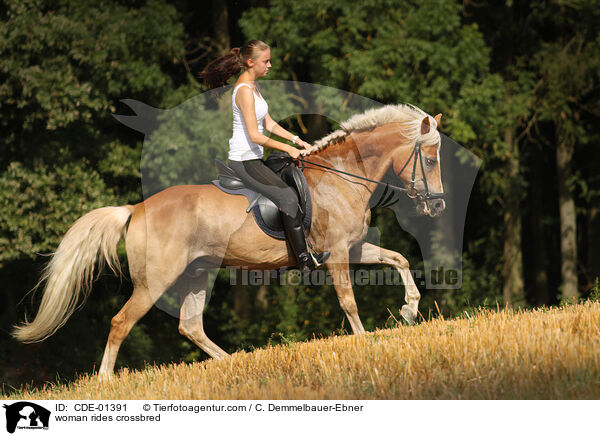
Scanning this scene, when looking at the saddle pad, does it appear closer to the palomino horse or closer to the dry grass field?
the palomino horse

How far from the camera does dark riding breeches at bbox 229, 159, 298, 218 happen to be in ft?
22.0

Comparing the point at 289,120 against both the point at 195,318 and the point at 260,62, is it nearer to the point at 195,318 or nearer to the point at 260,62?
the point at 195,318

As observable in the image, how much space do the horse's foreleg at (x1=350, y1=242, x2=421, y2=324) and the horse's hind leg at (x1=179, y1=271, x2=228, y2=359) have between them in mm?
1851

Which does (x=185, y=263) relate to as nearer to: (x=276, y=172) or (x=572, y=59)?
(x=276, y=172)

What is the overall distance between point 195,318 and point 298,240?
166 cm

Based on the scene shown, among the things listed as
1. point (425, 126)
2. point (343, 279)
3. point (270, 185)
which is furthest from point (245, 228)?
point (425, 126)

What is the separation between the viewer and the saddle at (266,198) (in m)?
6.88

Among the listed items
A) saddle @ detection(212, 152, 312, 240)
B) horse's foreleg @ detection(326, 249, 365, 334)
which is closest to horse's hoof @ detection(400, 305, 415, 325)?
horse's foreleg @ detection(326, 249, 365, 334)

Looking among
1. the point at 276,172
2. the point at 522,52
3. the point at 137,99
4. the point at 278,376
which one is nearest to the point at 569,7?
the point at 522,52

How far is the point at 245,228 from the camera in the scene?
6973 mm
